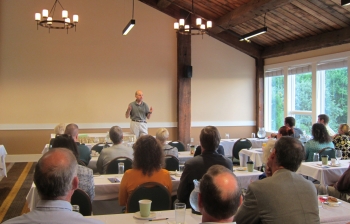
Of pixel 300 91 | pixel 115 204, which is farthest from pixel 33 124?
pixel 300 91

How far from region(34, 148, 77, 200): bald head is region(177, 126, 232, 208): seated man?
1.51m

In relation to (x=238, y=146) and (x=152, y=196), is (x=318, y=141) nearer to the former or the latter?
(x=238, y=146)

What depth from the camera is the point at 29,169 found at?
8.62m

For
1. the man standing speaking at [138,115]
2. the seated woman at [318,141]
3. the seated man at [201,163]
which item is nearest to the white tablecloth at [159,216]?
the seated man at [201,163]

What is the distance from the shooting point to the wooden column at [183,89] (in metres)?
10.4

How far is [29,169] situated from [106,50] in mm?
3591

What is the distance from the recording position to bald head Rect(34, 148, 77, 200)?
69.6 inches

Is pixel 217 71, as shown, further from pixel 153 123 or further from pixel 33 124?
pixel 33 124

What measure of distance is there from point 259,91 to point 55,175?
9987mm

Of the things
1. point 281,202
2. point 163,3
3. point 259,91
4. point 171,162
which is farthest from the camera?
point 259,91

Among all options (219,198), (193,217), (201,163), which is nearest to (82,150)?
(201,163)

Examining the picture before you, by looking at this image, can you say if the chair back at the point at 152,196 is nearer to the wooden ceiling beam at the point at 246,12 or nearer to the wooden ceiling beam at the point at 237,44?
the wooden ceiling beam at the point at 246,12

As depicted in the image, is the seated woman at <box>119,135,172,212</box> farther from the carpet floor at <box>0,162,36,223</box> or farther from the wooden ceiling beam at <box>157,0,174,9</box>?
the wooden ceiling beam at <box>157,0,174,9</box>

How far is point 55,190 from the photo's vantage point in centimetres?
177
